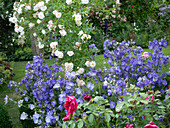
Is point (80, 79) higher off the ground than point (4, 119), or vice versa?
point (80, 79)

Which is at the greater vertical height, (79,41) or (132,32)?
(132,32)

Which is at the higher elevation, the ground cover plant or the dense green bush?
the ground cover plant

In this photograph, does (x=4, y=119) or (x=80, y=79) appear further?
(x=4, y=119)

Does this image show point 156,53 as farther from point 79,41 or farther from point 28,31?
point 28,31

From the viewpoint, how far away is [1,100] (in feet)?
17.6

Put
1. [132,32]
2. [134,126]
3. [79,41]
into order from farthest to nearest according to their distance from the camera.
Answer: [132,32] < [79,41] < [134,126]

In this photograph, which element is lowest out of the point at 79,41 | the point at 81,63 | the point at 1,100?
the point at 1,100

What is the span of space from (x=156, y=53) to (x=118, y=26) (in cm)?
656

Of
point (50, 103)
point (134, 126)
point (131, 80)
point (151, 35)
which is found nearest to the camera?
point (134, 126)

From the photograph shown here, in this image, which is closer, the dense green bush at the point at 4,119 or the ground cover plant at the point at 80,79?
the ground cover plant at the point at 80,79

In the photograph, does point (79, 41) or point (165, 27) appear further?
point (165, 27)

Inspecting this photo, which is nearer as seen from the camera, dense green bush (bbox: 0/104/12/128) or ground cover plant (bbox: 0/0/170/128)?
ground cover plant (bbox: 0/0/170/128)

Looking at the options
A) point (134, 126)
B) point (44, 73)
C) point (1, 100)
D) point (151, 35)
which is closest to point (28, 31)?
point (1, 100)

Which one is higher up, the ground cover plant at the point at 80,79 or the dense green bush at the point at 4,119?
the ground cover plant at the point at 80,79
